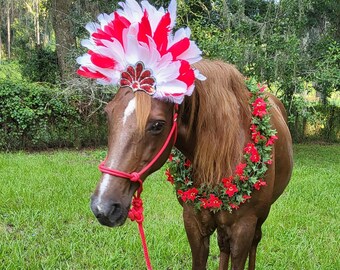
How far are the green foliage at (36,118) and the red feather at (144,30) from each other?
7.52 m

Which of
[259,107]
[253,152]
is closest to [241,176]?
[253,152]

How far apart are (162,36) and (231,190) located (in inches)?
34.0

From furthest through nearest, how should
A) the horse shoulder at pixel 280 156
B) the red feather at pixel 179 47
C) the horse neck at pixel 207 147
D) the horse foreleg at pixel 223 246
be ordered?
the horse shoulder at pixel 280 156 → the horse foreleg at pixel 223 246 → the horse neck at pixel 207 147 → the red feather at pixel 179 47

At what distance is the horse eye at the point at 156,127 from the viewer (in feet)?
5.02

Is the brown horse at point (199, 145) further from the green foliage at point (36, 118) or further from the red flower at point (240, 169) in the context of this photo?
the green foliage at point (36, 118)

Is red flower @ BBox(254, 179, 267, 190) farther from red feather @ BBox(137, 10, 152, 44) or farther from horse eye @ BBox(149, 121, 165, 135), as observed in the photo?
red feather @ BBox(137, 10, 152, 44)

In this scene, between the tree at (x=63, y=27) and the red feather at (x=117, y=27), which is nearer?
the red feather at (x=117, y=27)

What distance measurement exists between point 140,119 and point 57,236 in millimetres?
2722

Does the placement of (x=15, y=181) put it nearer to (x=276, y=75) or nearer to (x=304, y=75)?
(x=276, y=75)

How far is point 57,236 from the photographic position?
3775 millimetres

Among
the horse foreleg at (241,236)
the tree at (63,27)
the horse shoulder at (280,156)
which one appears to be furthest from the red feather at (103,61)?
the tree at (63,27)

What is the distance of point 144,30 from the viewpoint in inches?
63.0

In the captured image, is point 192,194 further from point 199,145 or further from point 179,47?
point 179,47

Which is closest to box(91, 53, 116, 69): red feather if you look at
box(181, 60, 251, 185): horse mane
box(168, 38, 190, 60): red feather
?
box(168, 38, 190, 60): red feather
